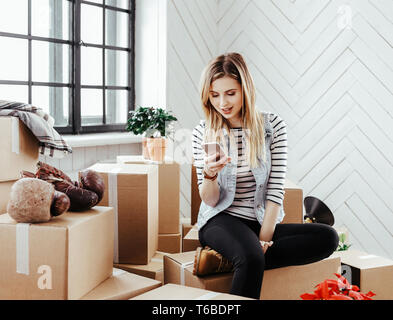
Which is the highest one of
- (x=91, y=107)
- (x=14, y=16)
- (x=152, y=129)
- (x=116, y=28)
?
(x=116, y=28)

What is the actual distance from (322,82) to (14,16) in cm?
189

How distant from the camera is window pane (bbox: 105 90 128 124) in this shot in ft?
9.75

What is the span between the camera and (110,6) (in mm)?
2881

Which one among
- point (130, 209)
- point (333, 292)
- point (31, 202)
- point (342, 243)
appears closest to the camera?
point (333, 292)

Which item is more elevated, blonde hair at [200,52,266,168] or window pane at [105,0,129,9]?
window pane at [105,0,129,9]

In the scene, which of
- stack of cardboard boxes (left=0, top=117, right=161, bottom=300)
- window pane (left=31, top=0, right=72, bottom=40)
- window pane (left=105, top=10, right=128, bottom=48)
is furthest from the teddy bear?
window pane (left=105, top=10, right=128, bottom=48)

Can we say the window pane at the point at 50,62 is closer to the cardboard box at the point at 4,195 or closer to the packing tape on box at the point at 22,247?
the cardboard box at the point at 4,195

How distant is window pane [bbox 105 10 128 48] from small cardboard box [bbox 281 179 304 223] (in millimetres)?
1667

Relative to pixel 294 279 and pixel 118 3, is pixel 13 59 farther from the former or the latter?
pixel 294 279

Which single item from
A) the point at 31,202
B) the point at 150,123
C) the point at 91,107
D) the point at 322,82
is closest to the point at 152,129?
the point at 150,123

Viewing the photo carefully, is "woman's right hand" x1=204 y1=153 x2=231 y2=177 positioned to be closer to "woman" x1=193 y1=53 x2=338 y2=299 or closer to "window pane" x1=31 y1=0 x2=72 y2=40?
"woman" x1=193 y1=53 x2=338 y2=299

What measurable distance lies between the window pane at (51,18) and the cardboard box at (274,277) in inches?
61.3

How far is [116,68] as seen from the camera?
9.84 feet

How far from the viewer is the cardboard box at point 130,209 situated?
5.95 feet
